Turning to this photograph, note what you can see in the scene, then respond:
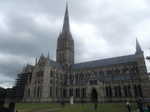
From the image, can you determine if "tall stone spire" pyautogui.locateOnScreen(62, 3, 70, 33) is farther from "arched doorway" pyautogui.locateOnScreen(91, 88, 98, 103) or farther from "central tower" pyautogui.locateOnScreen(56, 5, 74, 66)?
"arched doorway" pyautogui.locateOnScreen(91, 88, 98, 103)

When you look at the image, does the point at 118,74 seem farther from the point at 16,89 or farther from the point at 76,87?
the point at 16,89

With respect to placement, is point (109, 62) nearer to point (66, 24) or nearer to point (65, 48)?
point (65, 48)

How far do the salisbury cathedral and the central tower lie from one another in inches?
241

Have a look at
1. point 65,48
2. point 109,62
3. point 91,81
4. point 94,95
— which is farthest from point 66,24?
point 94,95

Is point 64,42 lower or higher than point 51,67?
higher

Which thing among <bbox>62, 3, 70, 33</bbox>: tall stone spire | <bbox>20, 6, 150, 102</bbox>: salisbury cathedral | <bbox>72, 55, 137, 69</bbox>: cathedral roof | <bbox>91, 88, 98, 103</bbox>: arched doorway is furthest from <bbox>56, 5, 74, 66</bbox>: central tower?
<bbox>91, 88, 98, 103</bbox>: arched doorway

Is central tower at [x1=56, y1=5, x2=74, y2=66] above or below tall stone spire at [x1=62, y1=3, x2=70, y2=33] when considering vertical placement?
below

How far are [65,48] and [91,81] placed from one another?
104ft

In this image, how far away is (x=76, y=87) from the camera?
64.1m

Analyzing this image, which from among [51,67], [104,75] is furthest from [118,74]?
[51,67]

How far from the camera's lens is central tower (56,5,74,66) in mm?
81800

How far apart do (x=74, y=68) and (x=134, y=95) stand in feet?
113

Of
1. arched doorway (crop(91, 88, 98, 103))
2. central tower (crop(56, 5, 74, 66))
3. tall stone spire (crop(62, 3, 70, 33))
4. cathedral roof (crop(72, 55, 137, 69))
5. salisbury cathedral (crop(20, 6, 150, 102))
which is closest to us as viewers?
salisbury cathedral (crop(20, 6, 150, 102))

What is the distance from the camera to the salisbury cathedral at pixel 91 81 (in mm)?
52281
